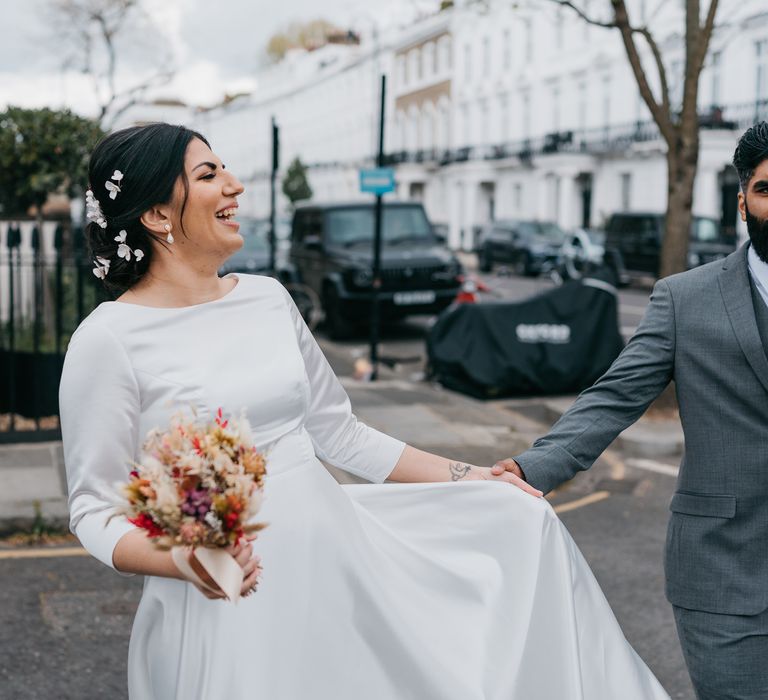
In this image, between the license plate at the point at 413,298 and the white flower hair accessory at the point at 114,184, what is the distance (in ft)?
47.3

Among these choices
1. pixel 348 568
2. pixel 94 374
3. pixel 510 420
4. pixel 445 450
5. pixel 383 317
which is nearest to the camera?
pixel 94 374

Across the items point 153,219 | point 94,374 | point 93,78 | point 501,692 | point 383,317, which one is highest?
point 93,78

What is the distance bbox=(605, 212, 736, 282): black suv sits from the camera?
1121 inches

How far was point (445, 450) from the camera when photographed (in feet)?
29.4

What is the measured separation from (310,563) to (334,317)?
14.8 m

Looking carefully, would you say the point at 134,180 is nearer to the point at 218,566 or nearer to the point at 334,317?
the point at 218,566

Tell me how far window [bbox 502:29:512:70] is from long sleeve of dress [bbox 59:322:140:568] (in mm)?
58684

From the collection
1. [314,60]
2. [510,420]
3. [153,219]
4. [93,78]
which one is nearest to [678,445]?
[510,420]

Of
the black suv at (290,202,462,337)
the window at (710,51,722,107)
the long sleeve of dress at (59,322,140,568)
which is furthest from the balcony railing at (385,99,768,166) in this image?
the long sleeve of dress at (59,322,140,568)

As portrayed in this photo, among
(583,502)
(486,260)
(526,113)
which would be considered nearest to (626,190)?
(526,113)

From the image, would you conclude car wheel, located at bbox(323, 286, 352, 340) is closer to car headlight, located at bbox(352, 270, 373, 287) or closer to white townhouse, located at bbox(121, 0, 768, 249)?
car headlight, located at bbox(352, 270, 373, 287)

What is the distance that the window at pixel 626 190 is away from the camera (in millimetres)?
47094

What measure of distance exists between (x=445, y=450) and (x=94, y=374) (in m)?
6.71

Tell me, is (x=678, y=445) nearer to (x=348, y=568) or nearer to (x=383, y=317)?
(x=348, y=568)
